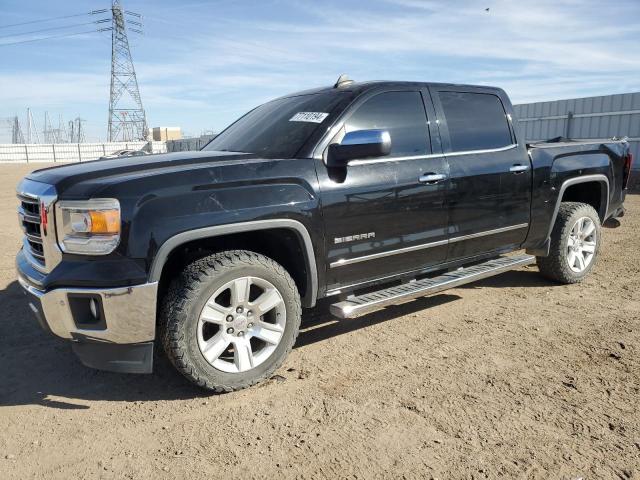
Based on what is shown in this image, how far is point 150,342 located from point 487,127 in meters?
3.39

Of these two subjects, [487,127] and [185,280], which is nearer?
[185,280]

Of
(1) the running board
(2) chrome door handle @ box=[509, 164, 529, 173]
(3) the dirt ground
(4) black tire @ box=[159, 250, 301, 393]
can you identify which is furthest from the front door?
(2) chrome door handle @ box=[509, 164, 529, 173]

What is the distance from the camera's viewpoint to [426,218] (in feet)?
12.8

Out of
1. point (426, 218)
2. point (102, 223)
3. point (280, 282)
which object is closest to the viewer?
point (102, 223)

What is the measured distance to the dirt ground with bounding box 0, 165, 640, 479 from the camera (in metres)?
2.47

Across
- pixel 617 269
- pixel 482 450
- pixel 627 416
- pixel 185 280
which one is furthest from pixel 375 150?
pixel 617 269

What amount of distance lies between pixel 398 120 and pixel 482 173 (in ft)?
2.96

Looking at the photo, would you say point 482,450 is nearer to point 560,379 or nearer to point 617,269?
point 560,379

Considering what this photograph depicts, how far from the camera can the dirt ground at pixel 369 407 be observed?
8.11 ft

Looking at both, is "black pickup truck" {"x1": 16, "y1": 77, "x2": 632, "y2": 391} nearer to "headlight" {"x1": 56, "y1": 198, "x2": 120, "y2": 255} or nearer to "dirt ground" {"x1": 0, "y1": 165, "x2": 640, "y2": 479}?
"headlight" {"x1": 56, "y1": 198, "x2": 120, "y2": 255}

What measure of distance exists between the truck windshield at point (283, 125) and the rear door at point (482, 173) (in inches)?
39.7

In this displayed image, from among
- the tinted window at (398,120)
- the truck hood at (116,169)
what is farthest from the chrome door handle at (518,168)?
the truck hood at (116,169)

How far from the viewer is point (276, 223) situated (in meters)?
3.16

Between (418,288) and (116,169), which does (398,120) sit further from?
(116,169)
